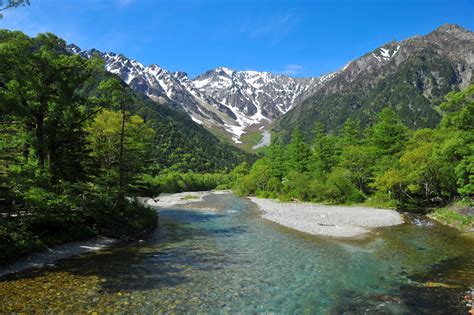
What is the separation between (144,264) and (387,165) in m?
43.1

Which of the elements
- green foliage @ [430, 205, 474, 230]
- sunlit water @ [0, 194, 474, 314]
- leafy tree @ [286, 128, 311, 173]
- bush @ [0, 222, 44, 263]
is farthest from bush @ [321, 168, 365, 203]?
bush @ [0, 222, 44, 263]

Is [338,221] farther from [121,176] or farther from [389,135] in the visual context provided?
[389,135]

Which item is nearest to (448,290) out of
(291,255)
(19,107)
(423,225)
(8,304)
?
(291,255)

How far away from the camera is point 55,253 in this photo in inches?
834

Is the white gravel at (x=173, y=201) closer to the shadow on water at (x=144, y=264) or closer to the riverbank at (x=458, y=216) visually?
the shadow on water at (x=144, y=264)

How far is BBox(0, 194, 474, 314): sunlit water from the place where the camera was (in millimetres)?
13719

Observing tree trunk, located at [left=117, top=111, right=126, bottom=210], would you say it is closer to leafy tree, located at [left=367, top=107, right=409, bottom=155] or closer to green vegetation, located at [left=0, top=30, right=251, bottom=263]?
green vegetation, located at [left=0, top=30, right=251, bottom=263]

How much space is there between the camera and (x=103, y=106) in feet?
97.2

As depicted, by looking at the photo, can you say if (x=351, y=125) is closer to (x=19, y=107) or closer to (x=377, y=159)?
(x=377, y=159)

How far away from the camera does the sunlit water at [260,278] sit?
45.0ft

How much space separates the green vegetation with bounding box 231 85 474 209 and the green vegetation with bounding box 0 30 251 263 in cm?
3326

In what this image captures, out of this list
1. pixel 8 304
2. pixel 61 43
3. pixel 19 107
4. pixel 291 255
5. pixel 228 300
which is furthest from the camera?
pixel 61 43

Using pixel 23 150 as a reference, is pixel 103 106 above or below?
above

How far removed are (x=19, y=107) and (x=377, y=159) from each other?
52.2 m
